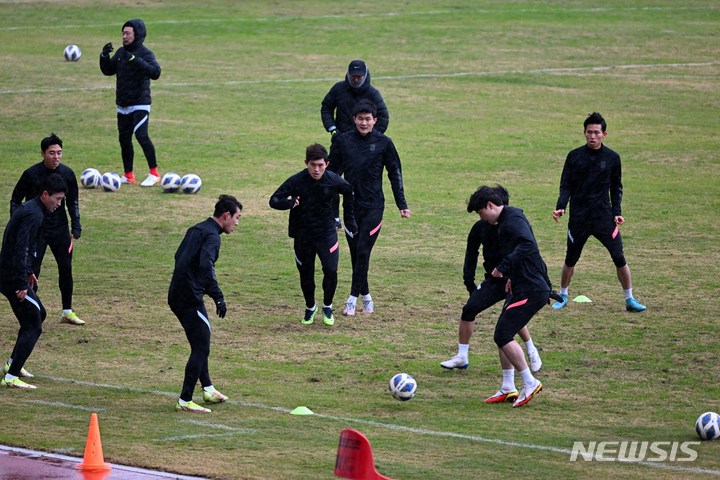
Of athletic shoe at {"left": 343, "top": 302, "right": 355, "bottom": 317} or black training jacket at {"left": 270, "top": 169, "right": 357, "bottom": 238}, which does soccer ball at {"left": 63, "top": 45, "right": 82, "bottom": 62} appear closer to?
athletic shoe at {"left": 343, "top": 302, "right": 355, "bottom": 317}

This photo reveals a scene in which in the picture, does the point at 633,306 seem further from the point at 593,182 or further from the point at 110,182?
the point at 110,182

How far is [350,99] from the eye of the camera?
65.6 ft

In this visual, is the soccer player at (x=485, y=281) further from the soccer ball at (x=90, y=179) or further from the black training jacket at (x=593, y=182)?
the soccer ball at (x=90, y=179)

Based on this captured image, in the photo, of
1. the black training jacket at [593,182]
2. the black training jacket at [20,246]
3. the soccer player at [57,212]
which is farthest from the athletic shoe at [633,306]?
the black training jacket at [20,246]

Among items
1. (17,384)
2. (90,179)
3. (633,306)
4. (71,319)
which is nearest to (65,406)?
(17,384)

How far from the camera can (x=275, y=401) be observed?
13.3 m

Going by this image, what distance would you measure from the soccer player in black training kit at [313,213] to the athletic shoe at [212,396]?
11.1 ft

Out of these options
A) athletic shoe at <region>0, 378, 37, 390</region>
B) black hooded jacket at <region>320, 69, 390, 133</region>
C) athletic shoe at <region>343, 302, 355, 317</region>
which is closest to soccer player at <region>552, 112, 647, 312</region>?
athletic shoe at <region>343, 302, 355, 317</region>

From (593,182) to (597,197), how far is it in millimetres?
209

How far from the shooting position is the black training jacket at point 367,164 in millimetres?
17016

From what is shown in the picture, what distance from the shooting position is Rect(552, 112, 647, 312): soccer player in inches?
670

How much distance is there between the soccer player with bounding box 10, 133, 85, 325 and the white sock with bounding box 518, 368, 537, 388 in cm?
604

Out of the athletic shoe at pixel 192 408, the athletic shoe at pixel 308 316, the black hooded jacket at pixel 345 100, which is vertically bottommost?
the athletic shoe at pixel 192 408

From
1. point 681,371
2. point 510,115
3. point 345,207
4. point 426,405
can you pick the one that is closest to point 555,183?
point 510,115
